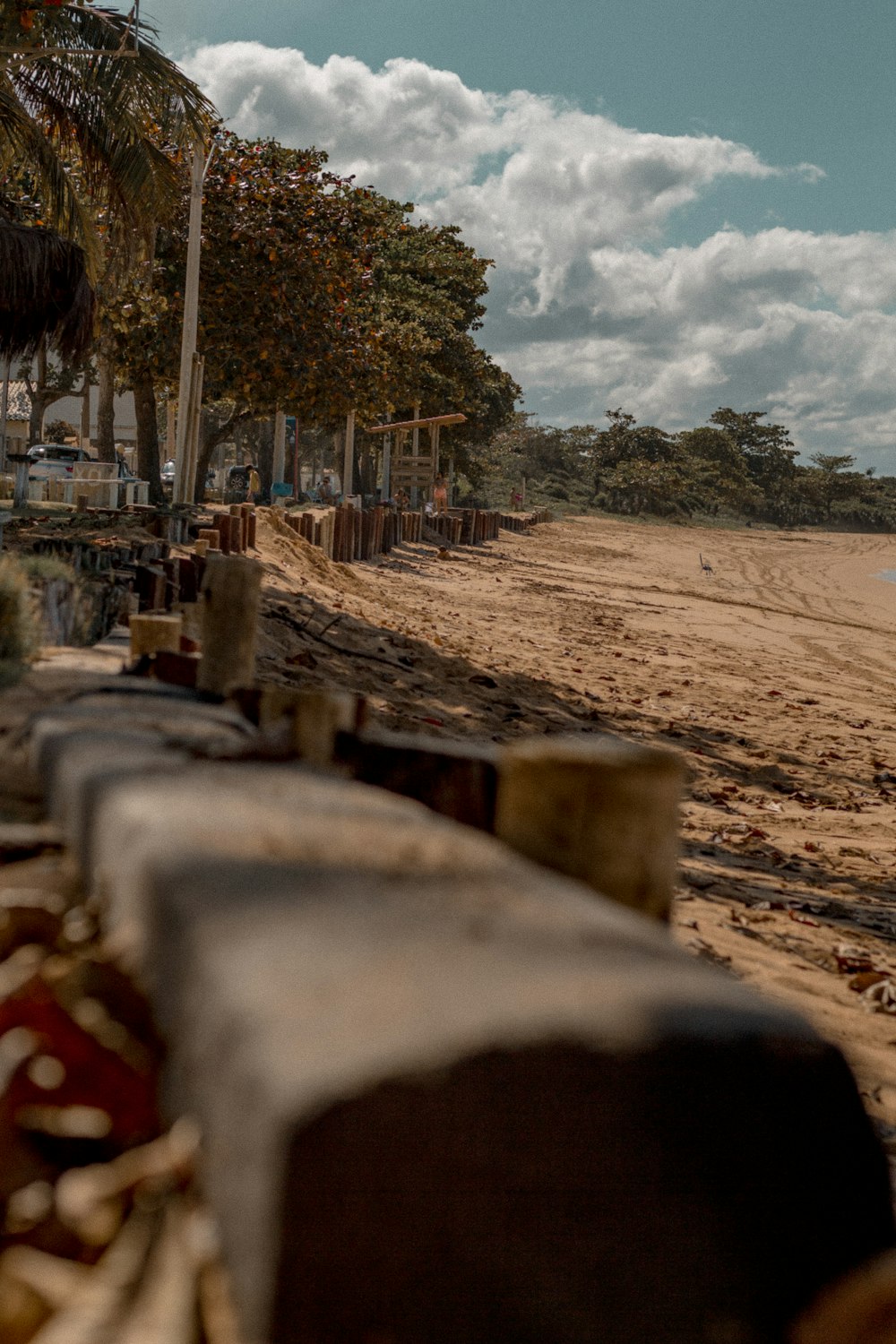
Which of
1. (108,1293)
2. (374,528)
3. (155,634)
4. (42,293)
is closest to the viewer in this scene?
(108,1293)

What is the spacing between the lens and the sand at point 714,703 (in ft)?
16.0

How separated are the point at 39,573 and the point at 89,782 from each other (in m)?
4.05

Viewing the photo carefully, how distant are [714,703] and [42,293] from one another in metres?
7.59

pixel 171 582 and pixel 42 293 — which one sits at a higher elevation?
pixel 42 293

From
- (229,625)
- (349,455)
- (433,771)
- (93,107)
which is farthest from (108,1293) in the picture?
(349,455)

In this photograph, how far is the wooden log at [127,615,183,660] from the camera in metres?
4.70

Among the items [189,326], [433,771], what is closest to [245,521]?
[189,326]

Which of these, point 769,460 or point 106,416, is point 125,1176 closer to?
point 106,416

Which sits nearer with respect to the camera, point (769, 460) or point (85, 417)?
point (85, 417)

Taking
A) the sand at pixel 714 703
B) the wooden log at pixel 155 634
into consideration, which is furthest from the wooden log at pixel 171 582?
the wooden log at pixel 155 634

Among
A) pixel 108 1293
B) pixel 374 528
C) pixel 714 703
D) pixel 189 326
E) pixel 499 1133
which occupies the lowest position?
pixel 714 703

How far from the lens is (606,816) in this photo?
218 centimetres

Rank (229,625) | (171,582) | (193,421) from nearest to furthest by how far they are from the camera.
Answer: (229,625) → (171,582) → (193,421)

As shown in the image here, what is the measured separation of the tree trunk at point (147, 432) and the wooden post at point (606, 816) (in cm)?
2235
